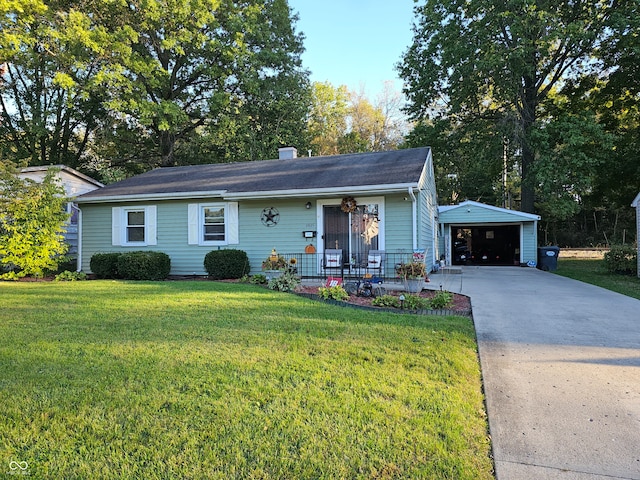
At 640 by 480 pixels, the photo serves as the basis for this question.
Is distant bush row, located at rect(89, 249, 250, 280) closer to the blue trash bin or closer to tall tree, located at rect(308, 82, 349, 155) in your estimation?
the blue trash bin

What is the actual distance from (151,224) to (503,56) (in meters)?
15.6

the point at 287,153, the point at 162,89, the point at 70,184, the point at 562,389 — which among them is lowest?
the point at 562,389

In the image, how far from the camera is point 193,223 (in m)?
11.2

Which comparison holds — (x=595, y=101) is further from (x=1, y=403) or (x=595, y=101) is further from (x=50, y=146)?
(x=50, y=146)

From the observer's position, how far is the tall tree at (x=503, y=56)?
16.2 m

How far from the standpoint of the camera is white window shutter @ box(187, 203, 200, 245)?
11234 mm

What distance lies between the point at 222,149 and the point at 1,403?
63.4 feet

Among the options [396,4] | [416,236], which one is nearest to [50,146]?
[396,4]

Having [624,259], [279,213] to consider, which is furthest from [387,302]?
[624,259]

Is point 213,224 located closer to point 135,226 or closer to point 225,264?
point 225,264

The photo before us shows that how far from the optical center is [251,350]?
12.7 feet

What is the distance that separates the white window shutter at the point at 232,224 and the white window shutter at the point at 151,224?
237 cm

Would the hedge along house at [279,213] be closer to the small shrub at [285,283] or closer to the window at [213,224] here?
the window at [213,224]

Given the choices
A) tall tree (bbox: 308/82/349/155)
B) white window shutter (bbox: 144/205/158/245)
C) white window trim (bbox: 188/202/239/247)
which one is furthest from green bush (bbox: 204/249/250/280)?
tall tree (bbox: 308/82/349/155)
